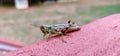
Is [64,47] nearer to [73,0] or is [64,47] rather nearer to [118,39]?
[118,39]

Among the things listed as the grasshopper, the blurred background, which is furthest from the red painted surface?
the blurred background

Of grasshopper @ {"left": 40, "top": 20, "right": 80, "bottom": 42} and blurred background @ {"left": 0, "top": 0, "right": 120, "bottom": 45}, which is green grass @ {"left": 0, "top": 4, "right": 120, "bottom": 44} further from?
grasshopper @ {"left": 40, "top": 20, "right": 80, "bottom": 42}

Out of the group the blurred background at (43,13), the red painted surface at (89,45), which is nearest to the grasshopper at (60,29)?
the red painted surface at (89,45)

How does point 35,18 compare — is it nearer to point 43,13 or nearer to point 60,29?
point 43,13

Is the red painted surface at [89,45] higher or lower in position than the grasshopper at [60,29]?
higher

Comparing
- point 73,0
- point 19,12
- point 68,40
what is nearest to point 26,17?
point 19,12

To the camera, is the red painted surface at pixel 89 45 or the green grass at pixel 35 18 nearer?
the red painted surface at pixel 89 45

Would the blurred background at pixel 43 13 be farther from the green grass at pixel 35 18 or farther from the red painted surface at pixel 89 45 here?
the red painted surface at pixel 89 45

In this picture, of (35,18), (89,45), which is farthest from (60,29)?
(35,18)
